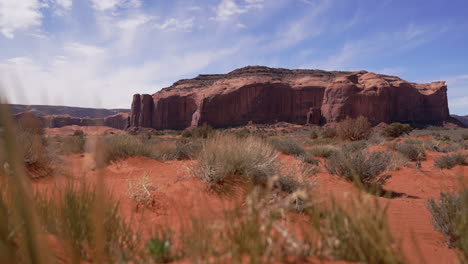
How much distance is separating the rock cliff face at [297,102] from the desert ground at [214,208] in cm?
4531

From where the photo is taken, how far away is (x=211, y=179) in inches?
199

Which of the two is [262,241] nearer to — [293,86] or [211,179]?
[211,179]

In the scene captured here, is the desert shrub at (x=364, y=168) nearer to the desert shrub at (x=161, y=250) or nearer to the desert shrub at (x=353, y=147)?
the desert shrub at (x=353, y=147)

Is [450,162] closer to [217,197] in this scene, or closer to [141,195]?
[217,197]

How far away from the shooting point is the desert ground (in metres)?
1.41

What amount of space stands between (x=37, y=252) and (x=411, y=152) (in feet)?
47.8

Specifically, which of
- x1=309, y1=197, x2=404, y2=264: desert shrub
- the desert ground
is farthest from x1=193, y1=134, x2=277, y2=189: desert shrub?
x1=309, y1=197, x2=404, y2=264: desert shrub

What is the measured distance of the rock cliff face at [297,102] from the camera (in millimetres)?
54156

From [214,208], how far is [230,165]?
44.6 inches

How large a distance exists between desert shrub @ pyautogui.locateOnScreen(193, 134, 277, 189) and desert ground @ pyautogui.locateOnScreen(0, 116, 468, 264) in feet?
0.07

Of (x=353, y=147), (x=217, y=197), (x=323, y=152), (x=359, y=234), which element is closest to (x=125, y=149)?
(x=217, y=197)

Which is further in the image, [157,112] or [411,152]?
[157,112]

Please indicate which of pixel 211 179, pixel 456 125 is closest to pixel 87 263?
pixel 211 179

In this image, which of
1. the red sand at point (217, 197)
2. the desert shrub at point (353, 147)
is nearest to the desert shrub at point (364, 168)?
the red sand at point (217, 197)
